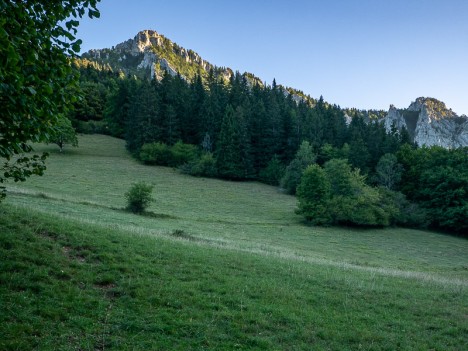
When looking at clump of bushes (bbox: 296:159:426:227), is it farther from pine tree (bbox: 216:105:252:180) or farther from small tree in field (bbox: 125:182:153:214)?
small tree in field (bbox: 125:182:153:214)

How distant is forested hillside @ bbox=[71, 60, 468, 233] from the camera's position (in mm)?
58281

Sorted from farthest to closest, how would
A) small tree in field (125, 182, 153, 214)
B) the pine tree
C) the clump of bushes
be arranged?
the pine tree → the clump of bushes → small tree in field (125, 182, 153, 214)

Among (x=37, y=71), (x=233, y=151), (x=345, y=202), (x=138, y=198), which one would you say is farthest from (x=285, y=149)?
(x=37, y=71)

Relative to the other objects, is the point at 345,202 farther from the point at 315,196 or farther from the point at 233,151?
the point at 233,151

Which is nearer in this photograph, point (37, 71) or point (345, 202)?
point (37, 71)

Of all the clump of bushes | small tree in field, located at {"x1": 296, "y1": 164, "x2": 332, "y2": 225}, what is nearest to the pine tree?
the clump of bushes

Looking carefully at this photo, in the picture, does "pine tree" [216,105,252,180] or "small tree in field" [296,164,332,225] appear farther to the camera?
"pine tree" [216,105,252,180]

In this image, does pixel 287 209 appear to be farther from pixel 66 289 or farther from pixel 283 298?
pixel 66 289

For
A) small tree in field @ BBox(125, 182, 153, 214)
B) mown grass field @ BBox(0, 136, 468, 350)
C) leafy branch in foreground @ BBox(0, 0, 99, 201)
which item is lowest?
small tree in field @ BBox(125, 182, 153, 214)

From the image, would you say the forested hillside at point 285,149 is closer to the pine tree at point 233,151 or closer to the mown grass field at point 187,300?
the pine tree at point 233,151

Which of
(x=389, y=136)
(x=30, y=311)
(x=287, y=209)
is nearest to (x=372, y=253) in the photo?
(x=287, y=209)

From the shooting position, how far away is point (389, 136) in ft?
270

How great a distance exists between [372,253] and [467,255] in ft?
49.7

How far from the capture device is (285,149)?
86.8 meters
